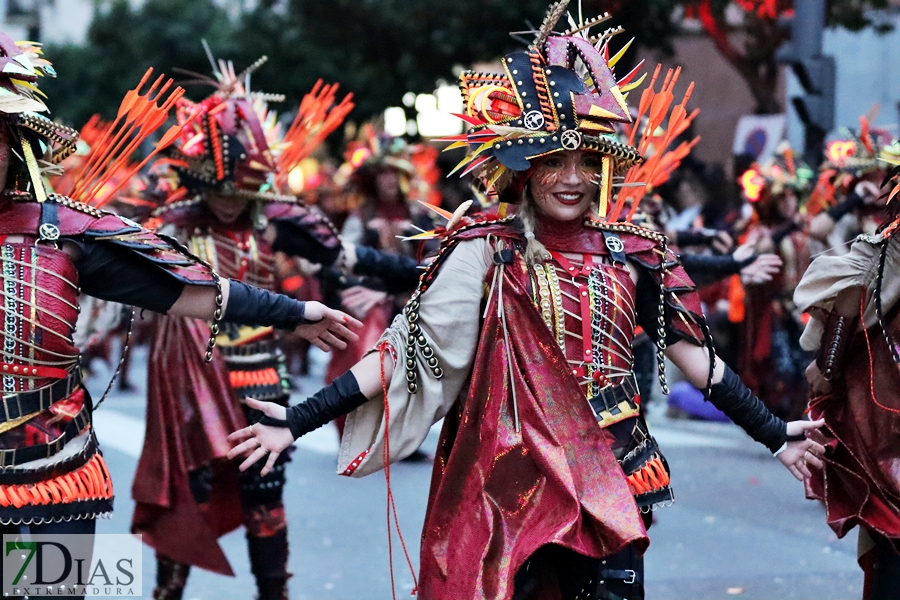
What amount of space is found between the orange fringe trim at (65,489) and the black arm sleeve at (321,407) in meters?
0.60

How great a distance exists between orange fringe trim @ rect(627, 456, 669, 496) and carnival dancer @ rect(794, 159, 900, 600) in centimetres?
80

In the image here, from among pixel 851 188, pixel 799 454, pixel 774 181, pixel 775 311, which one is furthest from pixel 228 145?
pixel 775 311

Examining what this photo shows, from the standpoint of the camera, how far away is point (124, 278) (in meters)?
4.14

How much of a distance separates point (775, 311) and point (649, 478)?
7723 millimetres

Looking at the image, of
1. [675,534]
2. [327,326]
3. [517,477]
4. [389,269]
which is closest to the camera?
[517,477]

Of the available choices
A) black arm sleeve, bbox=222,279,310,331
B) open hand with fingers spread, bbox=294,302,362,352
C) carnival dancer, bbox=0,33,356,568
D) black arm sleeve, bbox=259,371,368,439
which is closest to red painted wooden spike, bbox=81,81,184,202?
carnival dancer, bbox=0,33,356,568

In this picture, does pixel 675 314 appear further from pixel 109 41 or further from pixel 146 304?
pixel 109 41

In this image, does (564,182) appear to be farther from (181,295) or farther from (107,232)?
(107,232)

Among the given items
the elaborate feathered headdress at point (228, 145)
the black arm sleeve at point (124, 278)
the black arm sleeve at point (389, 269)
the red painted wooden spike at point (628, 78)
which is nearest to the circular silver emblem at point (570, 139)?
the red painted wooden spike at point (628, 78)

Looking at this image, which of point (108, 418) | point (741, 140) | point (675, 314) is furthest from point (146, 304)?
point (741, 140)

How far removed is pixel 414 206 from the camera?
39.4 feet

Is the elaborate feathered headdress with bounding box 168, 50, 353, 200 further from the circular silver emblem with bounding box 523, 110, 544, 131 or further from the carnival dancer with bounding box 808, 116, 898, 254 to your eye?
the carnival dancer with bounding box 808, 116, 898, 254

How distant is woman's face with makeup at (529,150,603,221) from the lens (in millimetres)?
4125

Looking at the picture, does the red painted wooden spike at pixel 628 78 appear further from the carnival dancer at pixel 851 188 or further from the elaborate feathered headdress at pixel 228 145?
the carnival dancer at pixel 851 188
